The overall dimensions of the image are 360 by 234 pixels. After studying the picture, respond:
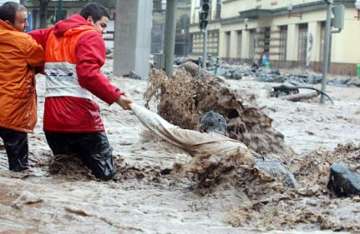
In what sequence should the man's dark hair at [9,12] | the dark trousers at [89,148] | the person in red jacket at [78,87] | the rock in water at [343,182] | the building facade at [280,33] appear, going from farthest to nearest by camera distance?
the building facade at [280,33]
the man's dark hair at [9,12]
the dark trousers at [89,148]
the person in red jacket at [78,87]
the rock in water at [343,182]

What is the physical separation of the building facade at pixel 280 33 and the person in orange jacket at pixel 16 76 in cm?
4301

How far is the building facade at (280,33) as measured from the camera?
162 ft

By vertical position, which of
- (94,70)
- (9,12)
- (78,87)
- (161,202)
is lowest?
(161,202)

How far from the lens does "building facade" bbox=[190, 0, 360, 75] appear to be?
162 ft

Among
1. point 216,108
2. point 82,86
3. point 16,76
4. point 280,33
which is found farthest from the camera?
point 280,33

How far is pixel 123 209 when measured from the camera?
5773 mm

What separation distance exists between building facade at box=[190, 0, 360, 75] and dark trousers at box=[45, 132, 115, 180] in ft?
141

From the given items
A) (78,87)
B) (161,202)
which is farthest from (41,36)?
(161,202)

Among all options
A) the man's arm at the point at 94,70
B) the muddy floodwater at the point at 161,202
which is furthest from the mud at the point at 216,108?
the man's arm at the point at 94,70

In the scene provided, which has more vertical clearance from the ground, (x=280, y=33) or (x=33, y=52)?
(x=280, y=33)

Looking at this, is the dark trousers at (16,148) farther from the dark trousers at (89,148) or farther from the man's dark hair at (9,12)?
the man's dark hair at (9,12)

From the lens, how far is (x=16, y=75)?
6.70 metres

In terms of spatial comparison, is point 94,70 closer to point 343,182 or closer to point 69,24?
point 69,24

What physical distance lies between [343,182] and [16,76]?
2866 millimetres
